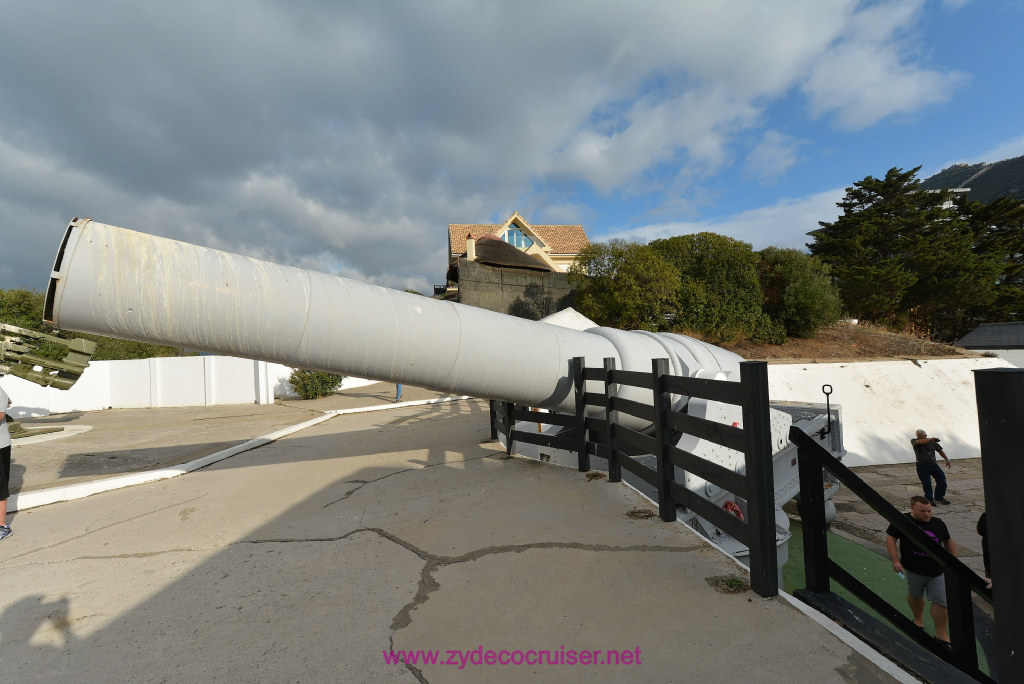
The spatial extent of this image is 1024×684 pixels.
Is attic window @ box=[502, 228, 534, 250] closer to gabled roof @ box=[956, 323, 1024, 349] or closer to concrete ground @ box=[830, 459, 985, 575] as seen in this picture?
gabled roof @ box=[956, 323, 1024, 349]

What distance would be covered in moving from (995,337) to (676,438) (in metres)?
27.0

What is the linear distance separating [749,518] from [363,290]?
92.5 inches

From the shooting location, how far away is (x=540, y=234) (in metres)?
36.2

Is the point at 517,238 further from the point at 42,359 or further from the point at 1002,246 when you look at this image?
the point at 1002,246

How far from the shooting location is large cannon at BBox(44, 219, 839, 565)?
79.9 inches

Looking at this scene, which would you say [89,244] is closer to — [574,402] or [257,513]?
[257,513]

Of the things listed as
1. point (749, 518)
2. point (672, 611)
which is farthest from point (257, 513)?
point (749, 518)

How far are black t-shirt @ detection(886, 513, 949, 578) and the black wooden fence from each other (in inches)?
63.2

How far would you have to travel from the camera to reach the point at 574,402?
3.95 m

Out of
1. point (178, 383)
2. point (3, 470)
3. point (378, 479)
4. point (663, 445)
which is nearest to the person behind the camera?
point (663, 445)

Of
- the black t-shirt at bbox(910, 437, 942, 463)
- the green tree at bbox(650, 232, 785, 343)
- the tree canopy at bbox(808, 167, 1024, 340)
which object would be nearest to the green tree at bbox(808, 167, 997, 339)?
the tree canopy at bbox(808, 167, 1024, 340)

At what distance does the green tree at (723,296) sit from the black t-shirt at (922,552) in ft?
38.1

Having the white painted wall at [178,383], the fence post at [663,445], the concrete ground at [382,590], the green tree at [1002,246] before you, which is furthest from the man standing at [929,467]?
the green tree at [1002,246]

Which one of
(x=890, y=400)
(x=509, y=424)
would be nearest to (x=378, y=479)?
(x=509, y=424)
